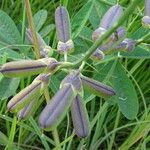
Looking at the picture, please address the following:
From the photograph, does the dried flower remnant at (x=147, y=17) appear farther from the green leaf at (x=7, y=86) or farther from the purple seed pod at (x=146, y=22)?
the green leaf at (x=7, y=86)

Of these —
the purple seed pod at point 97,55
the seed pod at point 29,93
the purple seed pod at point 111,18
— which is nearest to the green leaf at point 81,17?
the purple seed pod at point 111,18

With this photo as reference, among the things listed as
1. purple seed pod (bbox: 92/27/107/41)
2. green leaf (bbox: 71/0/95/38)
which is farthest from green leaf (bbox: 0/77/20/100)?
purple seed pod (bbox: 92/27/107/41)

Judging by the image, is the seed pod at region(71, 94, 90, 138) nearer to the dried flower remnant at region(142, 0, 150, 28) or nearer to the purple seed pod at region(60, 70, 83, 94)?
the purple seed pod at region(60, 70, 83, 94)

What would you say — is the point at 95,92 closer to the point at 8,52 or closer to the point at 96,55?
the point at 96,55

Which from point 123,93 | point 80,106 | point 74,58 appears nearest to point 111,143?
point 123,93

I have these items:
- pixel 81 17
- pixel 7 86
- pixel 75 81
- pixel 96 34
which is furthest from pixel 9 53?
pixel 75 81

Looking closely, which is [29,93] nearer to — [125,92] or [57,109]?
[57,109]
